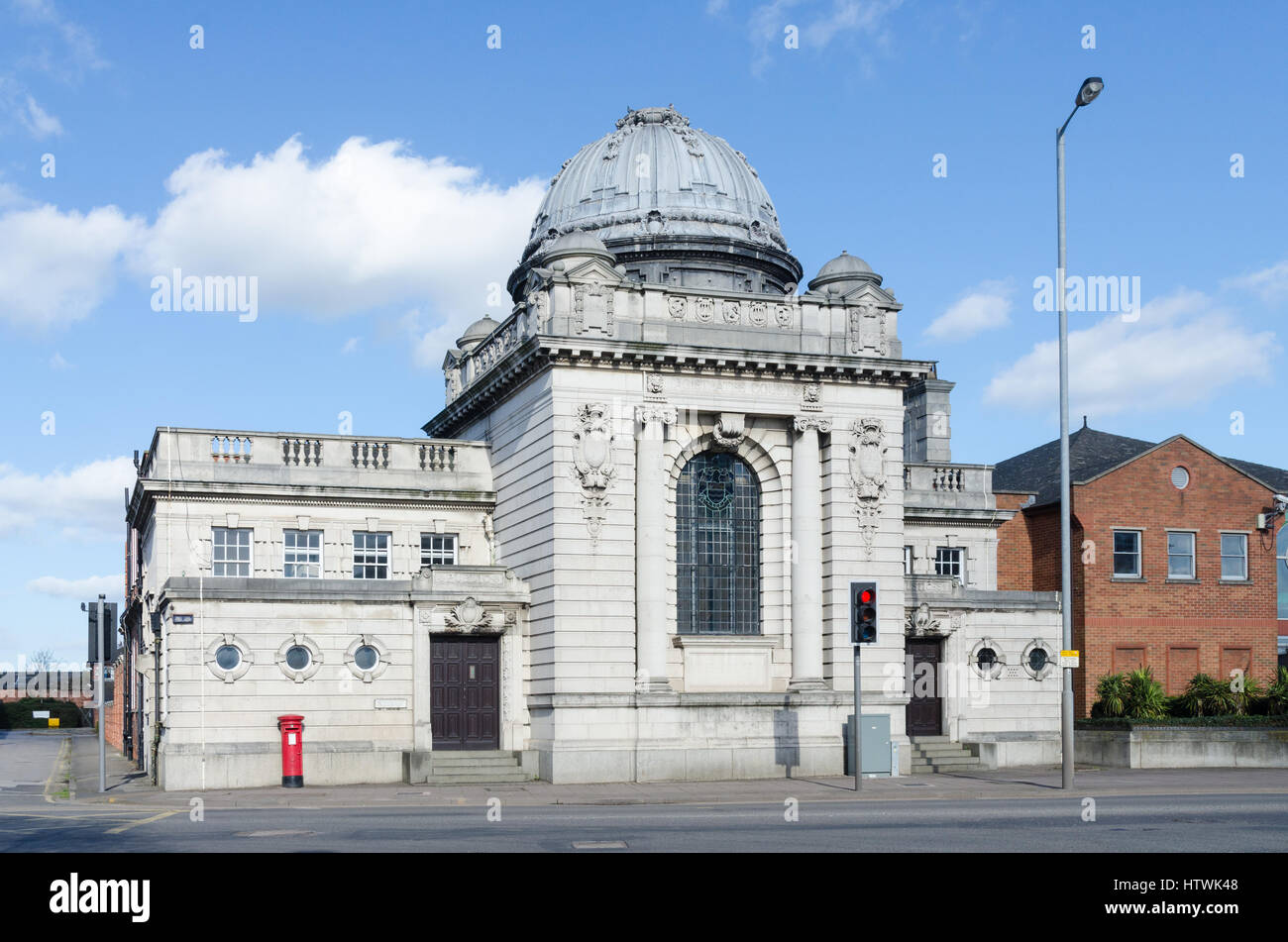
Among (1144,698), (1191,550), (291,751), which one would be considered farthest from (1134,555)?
(291,751)

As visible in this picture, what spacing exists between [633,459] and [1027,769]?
12.6 m

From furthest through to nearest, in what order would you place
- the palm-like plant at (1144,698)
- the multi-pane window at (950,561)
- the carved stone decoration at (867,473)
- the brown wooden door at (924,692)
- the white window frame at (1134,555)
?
the white window frame at (1134,555) < the multi-pane window at (950,561) < the palm-like plant at (1144,698) < the brown wooden door at (924,692) < the carved stone decoration at (867,473)

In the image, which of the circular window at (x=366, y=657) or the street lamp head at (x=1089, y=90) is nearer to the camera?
the street lamp head at (x=1089, y=90)

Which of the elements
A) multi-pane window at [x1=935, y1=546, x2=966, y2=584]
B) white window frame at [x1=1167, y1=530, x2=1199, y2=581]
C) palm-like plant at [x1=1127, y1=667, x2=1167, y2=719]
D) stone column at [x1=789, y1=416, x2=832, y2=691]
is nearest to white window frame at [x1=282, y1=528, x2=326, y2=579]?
stone column at [x1=789, y1=416, x2=832, y2=691]

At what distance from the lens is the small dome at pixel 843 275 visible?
34156mm

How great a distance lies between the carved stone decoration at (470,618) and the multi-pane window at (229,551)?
5185mm

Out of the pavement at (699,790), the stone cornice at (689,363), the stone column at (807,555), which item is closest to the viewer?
the pavement at (699,790)

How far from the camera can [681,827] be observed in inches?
762

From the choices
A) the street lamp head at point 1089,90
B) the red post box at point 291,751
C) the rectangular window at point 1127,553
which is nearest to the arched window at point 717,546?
the red post box at point 291,751

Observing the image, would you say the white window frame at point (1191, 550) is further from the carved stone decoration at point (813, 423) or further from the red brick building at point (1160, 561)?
the carved stone decoration at point (813, 423)

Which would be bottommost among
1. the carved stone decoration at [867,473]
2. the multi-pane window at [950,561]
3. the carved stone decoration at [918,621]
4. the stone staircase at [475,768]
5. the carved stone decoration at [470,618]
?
the stone staircase at [475,768]

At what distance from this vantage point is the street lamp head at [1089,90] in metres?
26.7

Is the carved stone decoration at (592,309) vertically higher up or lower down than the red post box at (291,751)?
higher up

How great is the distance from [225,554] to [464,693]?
6522 millimetres
